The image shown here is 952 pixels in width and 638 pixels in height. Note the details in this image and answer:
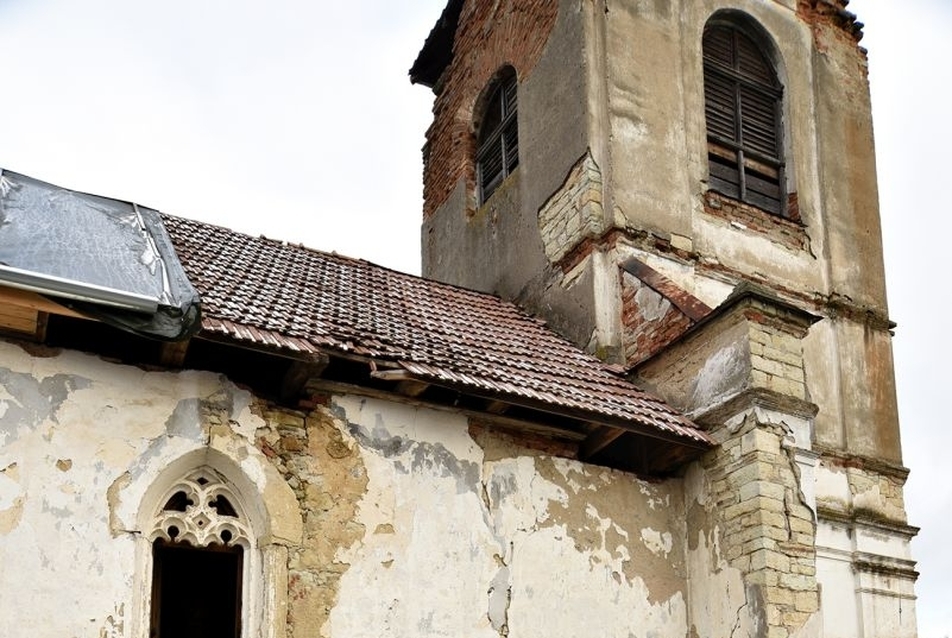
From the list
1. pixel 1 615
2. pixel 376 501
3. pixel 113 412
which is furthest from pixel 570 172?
pixel 1 615

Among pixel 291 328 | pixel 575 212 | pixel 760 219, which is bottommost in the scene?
pixel 291 328

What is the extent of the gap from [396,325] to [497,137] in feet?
18.1

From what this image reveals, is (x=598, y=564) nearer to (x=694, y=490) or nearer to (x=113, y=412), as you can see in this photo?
(x=694, y=490)

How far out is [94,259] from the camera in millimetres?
8930

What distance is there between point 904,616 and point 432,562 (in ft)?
19.8

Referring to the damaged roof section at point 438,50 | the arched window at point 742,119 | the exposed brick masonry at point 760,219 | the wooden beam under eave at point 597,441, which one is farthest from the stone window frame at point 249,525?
the damaged roof section at point 438,50

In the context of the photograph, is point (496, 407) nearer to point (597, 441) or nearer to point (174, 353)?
point (597, 441)

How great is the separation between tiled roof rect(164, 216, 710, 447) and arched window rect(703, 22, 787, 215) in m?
2.99

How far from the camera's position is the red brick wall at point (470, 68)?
14828mm

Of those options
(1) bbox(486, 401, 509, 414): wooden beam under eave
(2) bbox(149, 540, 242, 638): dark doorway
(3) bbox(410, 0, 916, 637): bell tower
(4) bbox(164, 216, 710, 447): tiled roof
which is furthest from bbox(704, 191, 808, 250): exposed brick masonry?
(2) bbox(149, 540, 242, 638): dark doorway

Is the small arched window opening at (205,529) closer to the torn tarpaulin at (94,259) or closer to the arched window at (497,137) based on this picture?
the torn tarpaulin at (94,259)

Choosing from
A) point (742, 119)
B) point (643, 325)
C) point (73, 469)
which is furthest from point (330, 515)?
point (742, 119)

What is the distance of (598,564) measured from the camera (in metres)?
10.3

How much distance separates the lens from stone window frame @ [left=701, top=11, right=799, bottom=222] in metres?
14.1
